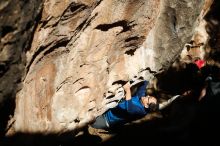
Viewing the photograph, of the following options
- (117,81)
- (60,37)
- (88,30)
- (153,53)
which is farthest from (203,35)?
(60,37)

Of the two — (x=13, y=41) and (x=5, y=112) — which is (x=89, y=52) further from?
(x=13, y=41)

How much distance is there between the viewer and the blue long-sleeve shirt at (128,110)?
Answer: 5.23m

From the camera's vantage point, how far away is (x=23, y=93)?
11.4ft

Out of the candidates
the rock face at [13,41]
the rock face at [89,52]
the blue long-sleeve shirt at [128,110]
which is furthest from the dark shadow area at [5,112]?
the blue long-sleeve shirt at [128,110]

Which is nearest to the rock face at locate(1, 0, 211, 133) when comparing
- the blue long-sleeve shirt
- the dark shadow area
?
the dark shadow area

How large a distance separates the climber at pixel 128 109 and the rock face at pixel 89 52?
0.84 ft

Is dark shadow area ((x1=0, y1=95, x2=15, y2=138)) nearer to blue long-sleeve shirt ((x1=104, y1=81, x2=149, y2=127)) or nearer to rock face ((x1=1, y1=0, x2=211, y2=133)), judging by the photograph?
rock face ((x1=1, y1=0, x2=211, y2=133))

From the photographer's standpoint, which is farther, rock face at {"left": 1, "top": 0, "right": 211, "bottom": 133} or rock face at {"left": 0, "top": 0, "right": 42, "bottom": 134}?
rock face at {"left": 1, "top": 0, "right": 211, "bottom": 133}

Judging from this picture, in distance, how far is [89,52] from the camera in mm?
4254

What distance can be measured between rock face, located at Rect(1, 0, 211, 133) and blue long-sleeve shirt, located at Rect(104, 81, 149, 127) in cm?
28

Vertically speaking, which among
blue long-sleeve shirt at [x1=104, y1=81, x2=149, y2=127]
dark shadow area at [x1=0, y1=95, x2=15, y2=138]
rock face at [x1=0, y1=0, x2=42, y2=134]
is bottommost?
blue long-sleeve shirt at [x1=104, y1=81, x2=149, y2=127]

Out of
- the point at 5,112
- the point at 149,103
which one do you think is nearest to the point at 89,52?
the point at 149,103

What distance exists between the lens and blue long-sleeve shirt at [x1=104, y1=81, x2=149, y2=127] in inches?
206

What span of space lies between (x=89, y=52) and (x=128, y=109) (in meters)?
1.38
